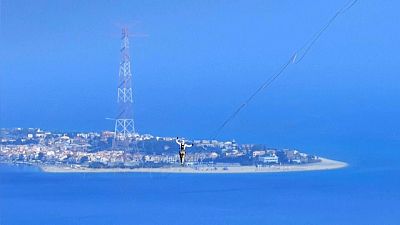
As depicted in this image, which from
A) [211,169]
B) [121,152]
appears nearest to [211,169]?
[211,169]

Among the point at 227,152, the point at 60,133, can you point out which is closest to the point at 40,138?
the point at 60,133

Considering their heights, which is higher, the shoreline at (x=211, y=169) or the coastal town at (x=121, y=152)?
the coastal town at (x=121, y=152)

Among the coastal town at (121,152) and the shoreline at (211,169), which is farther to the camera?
the shoreline at (211,169)

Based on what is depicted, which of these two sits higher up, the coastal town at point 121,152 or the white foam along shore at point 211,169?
the coastal town at point 121,152

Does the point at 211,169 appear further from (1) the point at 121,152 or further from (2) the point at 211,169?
(1) the point at 121,152

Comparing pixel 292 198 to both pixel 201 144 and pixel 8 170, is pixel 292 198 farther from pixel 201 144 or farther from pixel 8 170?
pixel 8 170
